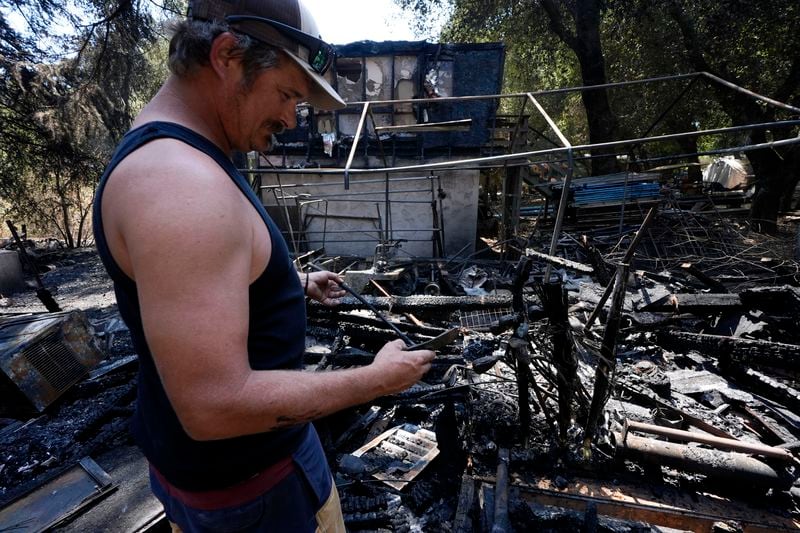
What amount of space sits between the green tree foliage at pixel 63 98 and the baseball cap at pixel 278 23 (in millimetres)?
7921

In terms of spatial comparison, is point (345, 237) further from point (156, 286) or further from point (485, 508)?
point (156, 286)

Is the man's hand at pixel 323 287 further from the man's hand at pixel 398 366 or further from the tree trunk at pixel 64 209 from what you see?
the tree trunk at pixel 64 209

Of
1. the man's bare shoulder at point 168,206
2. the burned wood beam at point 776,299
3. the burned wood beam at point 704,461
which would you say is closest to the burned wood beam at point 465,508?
the burned wood beam at point 704,461

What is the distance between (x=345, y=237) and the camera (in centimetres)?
1197

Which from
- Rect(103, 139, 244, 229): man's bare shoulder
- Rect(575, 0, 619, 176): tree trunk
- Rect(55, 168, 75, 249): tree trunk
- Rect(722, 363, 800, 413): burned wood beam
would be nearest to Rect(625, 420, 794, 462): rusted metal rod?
Rect(722, 363, 800, 413): burned wood beam

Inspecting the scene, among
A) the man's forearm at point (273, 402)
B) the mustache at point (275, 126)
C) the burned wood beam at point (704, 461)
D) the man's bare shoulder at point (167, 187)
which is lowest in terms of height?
the burned wood beam at point (704, 461)

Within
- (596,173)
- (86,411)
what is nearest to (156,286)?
(86,411)

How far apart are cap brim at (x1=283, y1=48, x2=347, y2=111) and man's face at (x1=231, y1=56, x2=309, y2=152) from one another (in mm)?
18

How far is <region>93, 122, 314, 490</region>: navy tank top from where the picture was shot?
3.49ft

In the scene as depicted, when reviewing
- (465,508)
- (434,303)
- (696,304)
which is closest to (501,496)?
(465,508)

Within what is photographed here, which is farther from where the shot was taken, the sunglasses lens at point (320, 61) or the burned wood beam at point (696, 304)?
the burned wood beam at point (696, 304)

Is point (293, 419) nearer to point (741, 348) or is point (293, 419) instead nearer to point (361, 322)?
point (361, 322)

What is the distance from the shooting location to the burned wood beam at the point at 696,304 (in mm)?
5387

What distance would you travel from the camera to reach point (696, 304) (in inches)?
216
